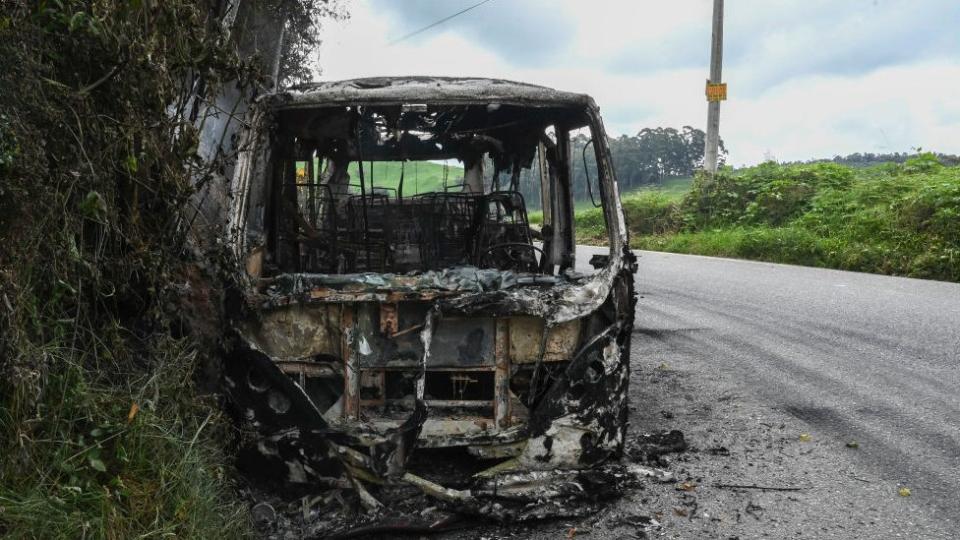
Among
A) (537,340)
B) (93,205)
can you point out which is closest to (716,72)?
(537,340)

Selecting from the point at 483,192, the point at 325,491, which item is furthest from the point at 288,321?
the point at 483,192

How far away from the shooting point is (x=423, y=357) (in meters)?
3.43

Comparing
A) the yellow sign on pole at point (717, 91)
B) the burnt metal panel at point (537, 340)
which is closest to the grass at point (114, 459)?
the burnt metal panel at point (537, 340)

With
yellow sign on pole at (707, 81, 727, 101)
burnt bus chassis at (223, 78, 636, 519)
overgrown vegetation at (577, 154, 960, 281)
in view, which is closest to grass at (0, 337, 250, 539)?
burnt bus chassis at (223, 78, 636, 519)

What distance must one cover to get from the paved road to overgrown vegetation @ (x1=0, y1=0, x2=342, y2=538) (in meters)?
3.04

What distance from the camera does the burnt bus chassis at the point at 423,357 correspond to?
3.25 metres

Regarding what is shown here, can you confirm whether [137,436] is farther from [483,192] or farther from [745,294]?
[745,294]

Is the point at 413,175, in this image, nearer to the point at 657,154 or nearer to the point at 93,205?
the point at 93,205

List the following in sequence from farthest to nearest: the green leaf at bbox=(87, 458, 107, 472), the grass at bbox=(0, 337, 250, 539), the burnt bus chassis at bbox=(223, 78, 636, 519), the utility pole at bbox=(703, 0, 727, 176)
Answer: the utility pole at bbox=(703, 0, 727, 176) < the burnt bus chassis at bbox=(223, 78, 636, 519) < the green leaf at bbox=(87, 458, 107, 472) < the grass at bbox=(0, 337, 250, 539)

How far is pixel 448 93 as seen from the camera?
12.7 ft

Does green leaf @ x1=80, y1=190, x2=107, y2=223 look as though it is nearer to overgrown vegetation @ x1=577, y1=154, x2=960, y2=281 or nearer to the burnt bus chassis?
the burnt bus chassis

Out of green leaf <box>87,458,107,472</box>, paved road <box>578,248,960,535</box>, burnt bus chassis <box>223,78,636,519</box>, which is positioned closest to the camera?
green leaf <box>87,458,107,472</box>

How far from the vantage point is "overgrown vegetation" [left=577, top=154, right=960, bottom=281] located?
10.3m

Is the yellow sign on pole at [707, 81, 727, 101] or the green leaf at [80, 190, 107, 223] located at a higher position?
the yellow sign on pole at [707, 81, 727, 101]
